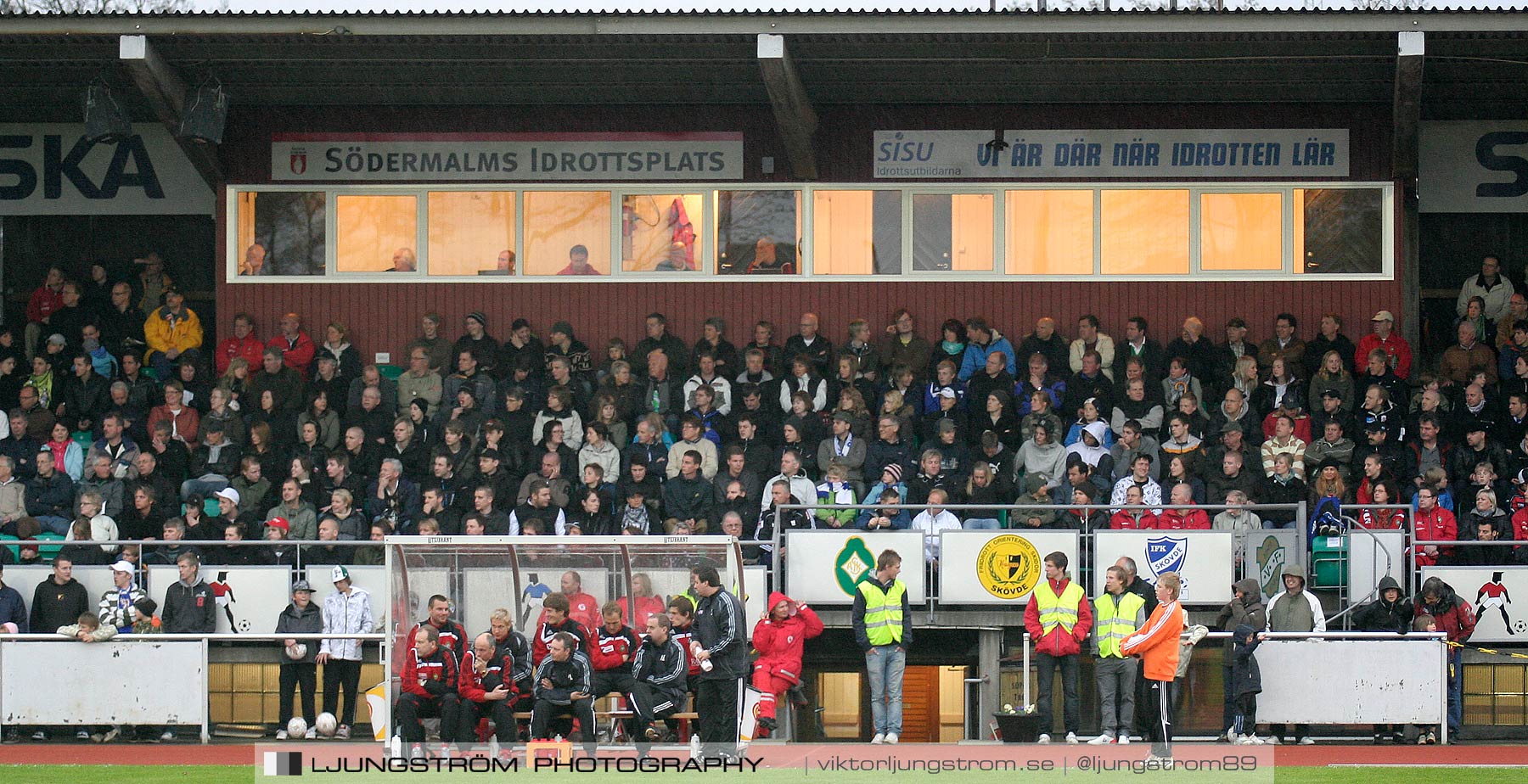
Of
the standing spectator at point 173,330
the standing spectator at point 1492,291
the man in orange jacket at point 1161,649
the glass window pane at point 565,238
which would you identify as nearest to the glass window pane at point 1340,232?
the standing spectator at point 1492,291

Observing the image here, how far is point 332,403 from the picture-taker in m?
19.8

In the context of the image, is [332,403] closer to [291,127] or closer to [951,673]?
[291,127]

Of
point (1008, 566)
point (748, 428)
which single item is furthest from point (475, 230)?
point (1008, 566)

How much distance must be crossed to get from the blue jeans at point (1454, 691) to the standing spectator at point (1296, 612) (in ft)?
3.71

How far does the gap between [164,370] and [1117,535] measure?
10045 mm

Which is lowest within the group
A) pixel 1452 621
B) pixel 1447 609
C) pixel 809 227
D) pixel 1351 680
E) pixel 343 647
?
pixel 1351 680

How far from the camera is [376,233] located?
21484mm

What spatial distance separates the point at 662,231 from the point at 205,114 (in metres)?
4.95

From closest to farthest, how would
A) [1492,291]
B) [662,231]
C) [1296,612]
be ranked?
[1296,612]
[1492,291]
[662,231]

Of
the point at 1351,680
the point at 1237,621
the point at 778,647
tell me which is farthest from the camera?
the point at 1237,621

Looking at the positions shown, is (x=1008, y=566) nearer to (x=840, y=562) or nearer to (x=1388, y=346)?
(x=840, y=562)

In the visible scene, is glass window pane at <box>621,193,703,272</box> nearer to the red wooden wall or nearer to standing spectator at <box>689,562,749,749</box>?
the red wooden wall

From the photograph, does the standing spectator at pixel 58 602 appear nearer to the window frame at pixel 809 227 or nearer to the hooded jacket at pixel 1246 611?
the window frame at pixel 809 227

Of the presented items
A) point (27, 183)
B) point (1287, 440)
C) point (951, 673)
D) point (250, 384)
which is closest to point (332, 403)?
point (250, 384)
